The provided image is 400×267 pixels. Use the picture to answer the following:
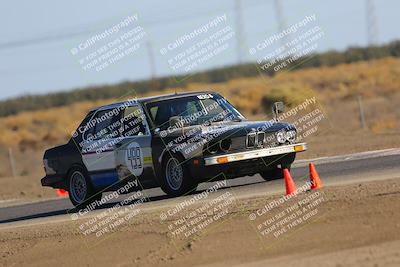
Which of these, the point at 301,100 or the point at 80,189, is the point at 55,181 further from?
the point at 301,100

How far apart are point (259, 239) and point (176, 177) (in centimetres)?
434

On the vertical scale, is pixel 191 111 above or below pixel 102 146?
above

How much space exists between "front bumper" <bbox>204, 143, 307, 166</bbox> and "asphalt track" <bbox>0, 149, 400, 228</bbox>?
49cm

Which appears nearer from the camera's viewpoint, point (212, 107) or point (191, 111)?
point (191, 111)

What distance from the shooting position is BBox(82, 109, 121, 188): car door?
15.9m

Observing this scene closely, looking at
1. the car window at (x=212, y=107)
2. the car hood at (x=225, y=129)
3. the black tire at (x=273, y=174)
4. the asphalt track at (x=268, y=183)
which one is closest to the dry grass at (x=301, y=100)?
the asphalt track at (x=268, y=183)

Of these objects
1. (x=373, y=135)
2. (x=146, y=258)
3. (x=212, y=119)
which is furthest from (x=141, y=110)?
(x=373, y=135)

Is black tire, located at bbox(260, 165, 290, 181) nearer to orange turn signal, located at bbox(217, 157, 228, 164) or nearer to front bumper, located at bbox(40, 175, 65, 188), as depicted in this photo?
orange turn signal, located at bbox(217, 157, 228, 164)

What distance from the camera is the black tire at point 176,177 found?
14734 millimetres

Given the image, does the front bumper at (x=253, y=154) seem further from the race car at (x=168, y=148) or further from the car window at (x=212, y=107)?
the car window at (x=212, y=107)

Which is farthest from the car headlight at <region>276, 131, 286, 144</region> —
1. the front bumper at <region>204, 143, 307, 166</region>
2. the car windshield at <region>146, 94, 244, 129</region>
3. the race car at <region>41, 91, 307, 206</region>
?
the car windshield at <region>146, 94, 244, 129</region>

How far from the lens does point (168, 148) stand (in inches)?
586

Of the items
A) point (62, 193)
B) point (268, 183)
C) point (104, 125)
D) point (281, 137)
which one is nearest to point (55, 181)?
point (104, 125)

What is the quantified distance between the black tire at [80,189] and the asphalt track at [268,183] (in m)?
0.23
